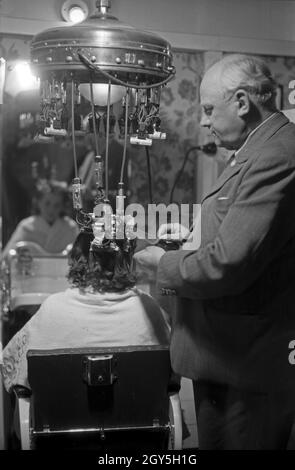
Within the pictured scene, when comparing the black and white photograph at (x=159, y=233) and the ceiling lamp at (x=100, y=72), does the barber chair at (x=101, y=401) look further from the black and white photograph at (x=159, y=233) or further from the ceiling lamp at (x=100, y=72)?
the ceiling lamp at (x=100, y=72)

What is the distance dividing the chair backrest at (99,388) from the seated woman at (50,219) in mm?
819

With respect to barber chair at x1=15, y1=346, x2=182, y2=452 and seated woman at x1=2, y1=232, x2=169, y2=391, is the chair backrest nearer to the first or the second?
barber chair at x1=15, y1=346, x2=182, y2=452

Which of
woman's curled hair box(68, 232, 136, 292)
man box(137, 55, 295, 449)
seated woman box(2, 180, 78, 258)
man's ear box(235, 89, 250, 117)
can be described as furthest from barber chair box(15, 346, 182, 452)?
seated woman box(2, 180, 78, 258)

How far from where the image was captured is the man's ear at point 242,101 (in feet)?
4.55

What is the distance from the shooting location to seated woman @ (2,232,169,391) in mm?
1757

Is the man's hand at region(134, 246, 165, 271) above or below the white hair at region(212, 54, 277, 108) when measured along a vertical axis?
below

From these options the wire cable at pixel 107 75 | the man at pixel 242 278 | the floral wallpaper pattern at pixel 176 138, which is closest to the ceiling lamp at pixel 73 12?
the wire cable at pixel 107 75

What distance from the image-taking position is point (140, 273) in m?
1.76

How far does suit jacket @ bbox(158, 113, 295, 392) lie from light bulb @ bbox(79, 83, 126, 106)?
0.36m

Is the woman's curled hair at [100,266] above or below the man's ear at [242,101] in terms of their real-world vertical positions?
below

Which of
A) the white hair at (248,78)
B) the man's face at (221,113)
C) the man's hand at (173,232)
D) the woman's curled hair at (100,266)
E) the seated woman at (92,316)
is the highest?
the white hair at (248,78)

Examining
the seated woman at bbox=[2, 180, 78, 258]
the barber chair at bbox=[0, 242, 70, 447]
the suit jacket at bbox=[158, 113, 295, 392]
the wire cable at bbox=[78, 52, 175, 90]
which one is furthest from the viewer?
the seated woman at bbox=[2, 180, 78, 258]

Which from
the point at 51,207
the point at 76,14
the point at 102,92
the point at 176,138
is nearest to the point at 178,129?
the point at 176,138

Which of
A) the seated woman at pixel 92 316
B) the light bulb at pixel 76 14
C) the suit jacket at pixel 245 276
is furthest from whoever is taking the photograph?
the seated woman at pixel 92 316
